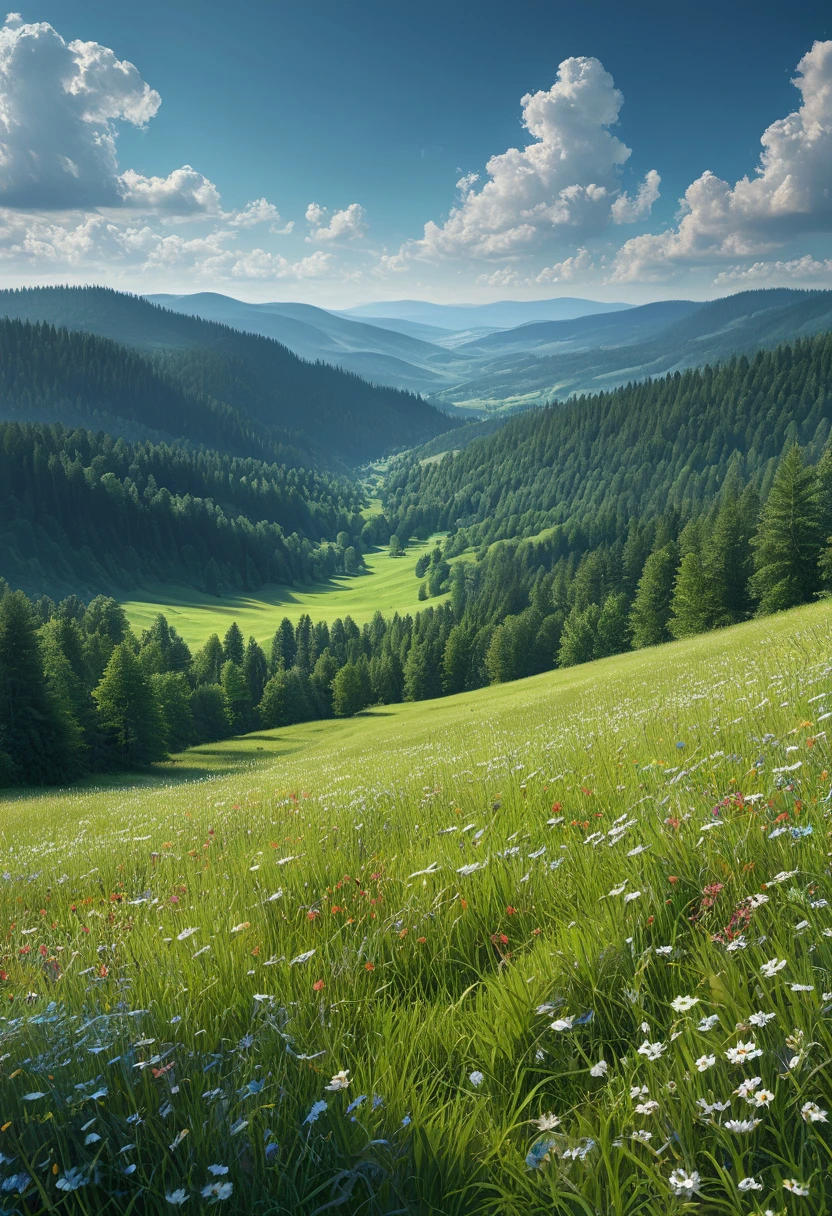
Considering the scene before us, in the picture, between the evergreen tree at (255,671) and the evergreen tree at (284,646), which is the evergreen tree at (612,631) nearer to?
the evergreen tree at (255,671)

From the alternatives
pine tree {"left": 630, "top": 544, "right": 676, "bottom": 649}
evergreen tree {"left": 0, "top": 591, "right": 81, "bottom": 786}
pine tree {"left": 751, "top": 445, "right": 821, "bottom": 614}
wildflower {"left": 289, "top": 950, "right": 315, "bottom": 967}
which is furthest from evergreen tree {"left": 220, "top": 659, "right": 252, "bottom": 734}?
wildflower {"left": 289, "top": 950, "right": 315, "bottom": 967}

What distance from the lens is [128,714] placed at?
64.6 metres

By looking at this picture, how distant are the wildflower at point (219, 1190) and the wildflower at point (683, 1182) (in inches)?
43.1

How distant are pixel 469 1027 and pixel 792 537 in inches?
2688

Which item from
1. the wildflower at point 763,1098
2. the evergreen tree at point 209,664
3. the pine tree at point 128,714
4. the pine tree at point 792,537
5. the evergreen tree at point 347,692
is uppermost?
the wildflower at point 763,1098

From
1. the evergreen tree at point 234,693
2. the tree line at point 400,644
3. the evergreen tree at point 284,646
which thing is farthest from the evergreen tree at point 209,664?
the evergreen tree at point 284,646

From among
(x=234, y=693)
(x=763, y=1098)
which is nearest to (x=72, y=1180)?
(x=763, y=1098)

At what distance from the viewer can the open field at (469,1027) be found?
1.84 metres

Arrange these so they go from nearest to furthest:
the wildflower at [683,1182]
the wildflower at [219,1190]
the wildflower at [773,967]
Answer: the wildflower at [683,1182] < the wildflower at [219,1190] < the wildflower at [773,967]

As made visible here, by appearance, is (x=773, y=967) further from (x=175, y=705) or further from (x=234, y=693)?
(x=234, y=693)

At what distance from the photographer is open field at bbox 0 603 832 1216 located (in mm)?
1839

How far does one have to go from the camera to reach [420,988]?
3.13 meters

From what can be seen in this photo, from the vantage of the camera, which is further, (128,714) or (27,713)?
(128,714)

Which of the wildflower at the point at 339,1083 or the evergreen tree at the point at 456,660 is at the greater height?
the wildflower at the point at 339,1083
